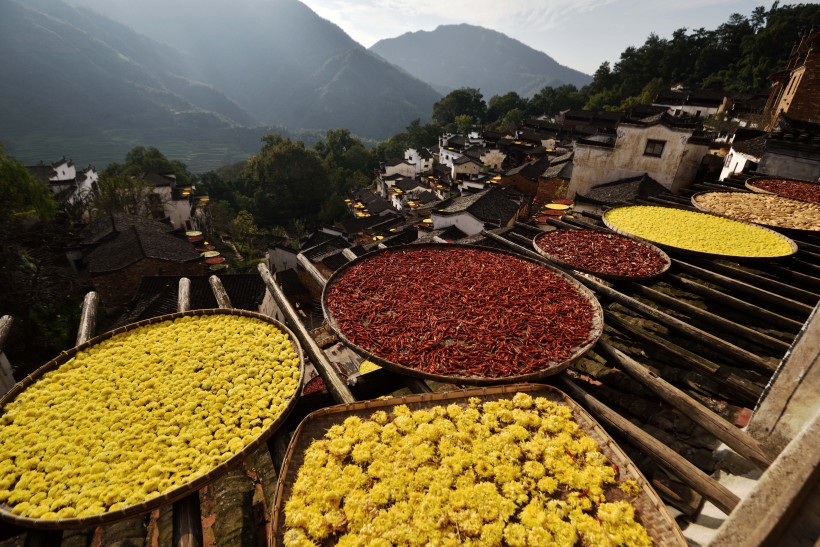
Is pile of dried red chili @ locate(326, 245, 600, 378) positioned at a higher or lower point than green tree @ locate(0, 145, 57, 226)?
higher

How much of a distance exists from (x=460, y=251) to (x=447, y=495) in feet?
15.9

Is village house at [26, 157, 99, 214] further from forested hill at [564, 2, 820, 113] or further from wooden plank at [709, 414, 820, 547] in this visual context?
forested hill at [564, 2, 820, 113]

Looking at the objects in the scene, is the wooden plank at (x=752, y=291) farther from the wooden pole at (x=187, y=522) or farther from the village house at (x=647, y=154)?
the village house at (x=647, y=154)

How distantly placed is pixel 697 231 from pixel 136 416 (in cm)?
1053

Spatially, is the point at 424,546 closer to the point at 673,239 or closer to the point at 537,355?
the point at 537,355

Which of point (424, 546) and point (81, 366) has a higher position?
point (424, 546)

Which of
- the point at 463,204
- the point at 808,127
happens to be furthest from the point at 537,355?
the point at 463,204

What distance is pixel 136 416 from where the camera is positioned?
3826mm

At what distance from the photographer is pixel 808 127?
1744 cm

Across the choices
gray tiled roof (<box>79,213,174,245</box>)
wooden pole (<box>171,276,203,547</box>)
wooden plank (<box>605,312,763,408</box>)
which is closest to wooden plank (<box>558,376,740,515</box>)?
wooden plank (<box>605,312,763,408</box>)

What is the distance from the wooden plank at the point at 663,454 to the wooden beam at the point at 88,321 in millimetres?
6963

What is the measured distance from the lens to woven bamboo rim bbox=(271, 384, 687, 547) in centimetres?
276

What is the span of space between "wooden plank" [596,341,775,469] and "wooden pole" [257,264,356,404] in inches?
131

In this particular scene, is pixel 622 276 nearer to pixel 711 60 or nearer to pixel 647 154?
pixel 647 154
